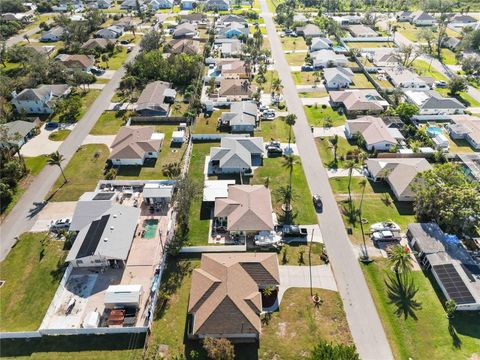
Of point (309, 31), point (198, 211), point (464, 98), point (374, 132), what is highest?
point (309, 31)

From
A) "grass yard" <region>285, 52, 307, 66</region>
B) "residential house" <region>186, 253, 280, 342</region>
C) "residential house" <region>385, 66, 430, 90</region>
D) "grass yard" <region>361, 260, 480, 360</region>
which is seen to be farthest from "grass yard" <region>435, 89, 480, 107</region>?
"residential house" <region>186, 253, 280, 342</region>

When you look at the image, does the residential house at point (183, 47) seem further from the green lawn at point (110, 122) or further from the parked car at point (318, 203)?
the parked car at point (318, 203)

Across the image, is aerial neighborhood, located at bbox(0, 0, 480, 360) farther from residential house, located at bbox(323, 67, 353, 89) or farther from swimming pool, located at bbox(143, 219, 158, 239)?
residential house, located at bbox(323, 67, 353, 89)

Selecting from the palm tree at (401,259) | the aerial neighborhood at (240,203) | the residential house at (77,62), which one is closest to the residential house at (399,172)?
the aerial neighborhood at (240,203)

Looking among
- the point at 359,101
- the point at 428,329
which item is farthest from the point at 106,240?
the point at 359,101

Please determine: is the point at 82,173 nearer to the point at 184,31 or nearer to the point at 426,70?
the point at 184,31

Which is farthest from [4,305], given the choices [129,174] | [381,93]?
[381,93]

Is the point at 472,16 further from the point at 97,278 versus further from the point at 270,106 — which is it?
the point at 97,278
